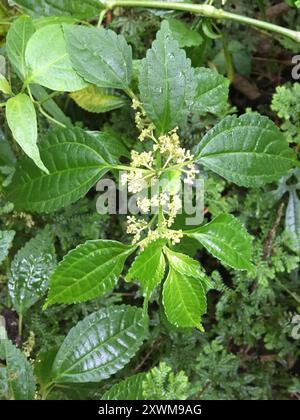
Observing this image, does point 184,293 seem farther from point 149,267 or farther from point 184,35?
point 184,35

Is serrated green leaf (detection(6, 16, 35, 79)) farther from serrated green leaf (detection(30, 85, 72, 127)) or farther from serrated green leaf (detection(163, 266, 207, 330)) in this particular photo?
serrated green leaf (detection(163, 266, 207, 330))

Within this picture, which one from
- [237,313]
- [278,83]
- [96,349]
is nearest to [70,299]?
[96,349]

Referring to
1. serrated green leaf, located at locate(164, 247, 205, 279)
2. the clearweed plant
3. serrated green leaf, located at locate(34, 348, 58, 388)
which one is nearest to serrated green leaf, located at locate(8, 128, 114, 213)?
the clearweed plant

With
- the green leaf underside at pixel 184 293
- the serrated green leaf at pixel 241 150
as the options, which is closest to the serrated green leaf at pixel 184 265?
the green leaf underside at pixel 184 293

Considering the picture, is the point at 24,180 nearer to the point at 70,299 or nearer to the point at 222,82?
the point at 70,299

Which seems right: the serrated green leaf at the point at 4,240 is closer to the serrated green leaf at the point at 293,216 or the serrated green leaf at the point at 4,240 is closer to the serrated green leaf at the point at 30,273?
the serrated green leaf at the point at 30,273

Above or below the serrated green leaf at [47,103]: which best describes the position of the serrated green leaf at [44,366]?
below
